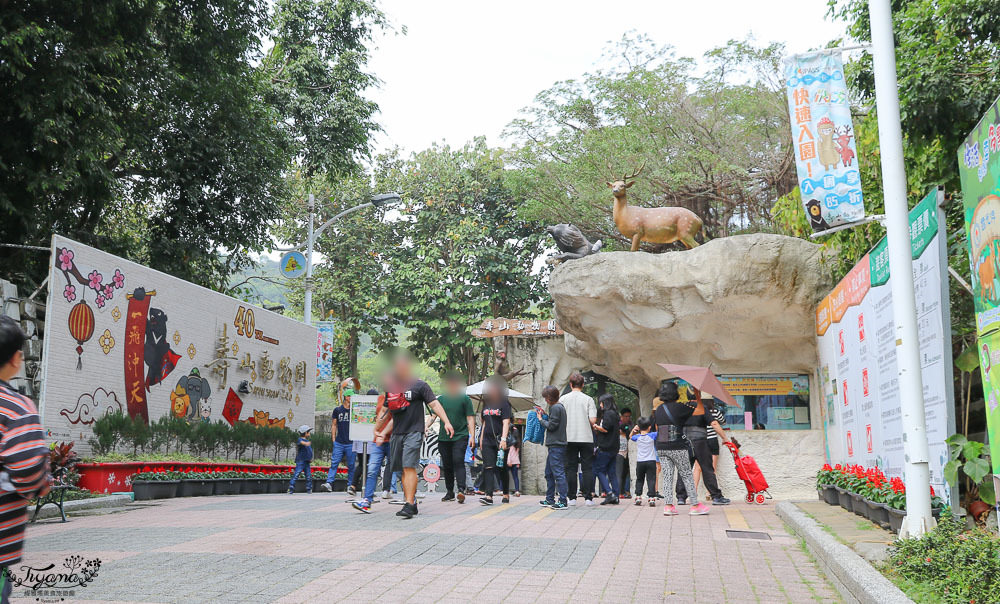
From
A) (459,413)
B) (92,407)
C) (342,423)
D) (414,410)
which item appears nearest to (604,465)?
(459,413)

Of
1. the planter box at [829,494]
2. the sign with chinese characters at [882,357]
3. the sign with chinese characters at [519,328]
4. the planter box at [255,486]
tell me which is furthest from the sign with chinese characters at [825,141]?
the sign with chinese characters at [519,328]

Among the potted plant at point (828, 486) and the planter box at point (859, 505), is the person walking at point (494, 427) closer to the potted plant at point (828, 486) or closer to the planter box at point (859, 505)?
the potted plant at point (828, 486)

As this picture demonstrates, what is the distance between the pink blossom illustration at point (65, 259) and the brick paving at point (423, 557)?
393 cm

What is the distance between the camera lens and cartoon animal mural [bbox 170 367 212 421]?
1449 cm

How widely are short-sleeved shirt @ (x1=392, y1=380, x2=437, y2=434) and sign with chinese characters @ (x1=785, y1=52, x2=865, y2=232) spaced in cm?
446

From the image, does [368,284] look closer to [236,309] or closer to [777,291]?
[236,309]

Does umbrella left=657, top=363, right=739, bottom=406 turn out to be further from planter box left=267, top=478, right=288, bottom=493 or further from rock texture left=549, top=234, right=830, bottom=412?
planter box left=267, top=478, right=288, bottom=493

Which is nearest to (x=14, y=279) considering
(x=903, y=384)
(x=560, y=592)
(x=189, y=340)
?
(x=189, y=340)

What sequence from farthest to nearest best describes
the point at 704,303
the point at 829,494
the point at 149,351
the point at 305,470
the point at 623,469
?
the point at 704,303, the point at 623,469, the point at 305,470, the point at 149,351, the point at 829,494

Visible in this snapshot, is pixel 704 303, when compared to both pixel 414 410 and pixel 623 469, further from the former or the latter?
pixel 414 410

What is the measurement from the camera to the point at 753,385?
1673 cm

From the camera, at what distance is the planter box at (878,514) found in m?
7.22

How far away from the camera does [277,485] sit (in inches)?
628

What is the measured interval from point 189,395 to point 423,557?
9955mm
